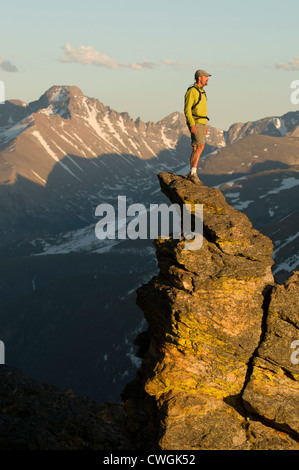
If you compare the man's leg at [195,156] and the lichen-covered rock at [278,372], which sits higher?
the man's leg at [195,156]

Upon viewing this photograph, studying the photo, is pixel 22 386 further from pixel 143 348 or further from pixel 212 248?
pixel 212 248

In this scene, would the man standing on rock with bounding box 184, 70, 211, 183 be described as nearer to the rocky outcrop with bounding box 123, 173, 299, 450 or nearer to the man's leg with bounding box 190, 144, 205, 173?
the man's leg with bounding box 190, 144, 205, 173

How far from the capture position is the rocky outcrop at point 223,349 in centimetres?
2186

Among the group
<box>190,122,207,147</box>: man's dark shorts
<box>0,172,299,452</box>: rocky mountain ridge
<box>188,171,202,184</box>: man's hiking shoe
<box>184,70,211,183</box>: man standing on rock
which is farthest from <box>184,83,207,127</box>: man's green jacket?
<box>0,172,299,452</box>: rocky mountain ridge

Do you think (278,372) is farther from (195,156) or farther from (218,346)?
(195,156)

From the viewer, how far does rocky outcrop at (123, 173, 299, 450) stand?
2186 cm

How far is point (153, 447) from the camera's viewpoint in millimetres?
22859

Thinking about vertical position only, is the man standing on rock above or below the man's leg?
above

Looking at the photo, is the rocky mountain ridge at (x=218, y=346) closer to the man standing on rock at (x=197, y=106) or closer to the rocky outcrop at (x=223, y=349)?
the rocky outcrop at (x=223, y=349)

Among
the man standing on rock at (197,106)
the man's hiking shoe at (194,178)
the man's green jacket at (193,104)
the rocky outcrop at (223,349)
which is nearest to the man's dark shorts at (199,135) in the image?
the man standing on rock at (197,106)

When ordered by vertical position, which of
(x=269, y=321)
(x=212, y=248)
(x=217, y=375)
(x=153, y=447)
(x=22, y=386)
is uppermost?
(x=212, y=248)
